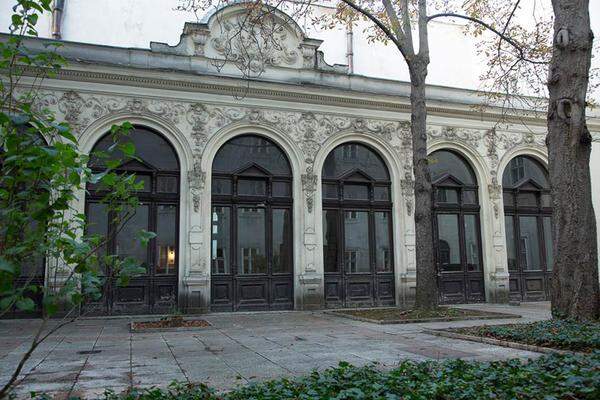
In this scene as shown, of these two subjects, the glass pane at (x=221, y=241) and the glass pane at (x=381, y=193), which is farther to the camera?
the glass pane at (x=381, y=193)

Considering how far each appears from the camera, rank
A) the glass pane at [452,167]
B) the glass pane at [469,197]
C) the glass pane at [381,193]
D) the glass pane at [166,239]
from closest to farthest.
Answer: the glass pane at [166,239] < the glass pane at [381,193] < the glass pane at [452,167] < the glass pane at [469,197]

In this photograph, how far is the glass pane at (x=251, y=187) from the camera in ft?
54.0

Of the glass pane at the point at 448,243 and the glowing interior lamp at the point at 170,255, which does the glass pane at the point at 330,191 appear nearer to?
the glass pane at the point at 448,243

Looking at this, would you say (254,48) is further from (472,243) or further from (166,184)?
(472,243)

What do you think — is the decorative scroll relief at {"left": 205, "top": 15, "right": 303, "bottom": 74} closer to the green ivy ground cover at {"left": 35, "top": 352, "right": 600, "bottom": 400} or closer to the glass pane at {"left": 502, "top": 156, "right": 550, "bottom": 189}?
the glass pane at {"left": 502, "top": 156, "right": 550, "bottom": 189}

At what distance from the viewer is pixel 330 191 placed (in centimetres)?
1744

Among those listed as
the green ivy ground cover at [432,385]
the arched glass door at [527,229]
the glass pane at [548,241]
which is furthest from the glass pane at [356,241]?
the green ivy ground cover at [432,385]

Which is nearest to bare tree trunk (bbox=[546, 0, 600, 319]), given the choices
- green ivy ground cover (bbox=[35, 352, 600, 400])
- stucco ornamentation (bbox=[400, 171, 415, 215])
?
green ivy ground cover (bbox=[35, 352, 600, 400])

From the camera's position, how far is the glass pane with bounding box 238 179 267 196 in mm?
16453

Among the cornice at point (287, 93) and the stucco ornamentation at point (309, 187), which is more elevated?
the cornice at point (287, 93)

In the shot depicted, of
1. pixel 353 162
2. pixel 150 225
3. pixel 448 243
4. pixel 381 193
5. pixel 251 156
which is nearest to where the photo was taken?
pixel 150 225

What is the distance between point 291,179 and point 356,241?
10.0 feet

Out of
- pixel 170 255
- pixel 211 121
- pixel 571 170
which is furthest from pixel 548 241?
pixel 170 255

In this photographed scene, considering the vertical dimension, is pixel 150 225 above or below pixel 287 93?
below
